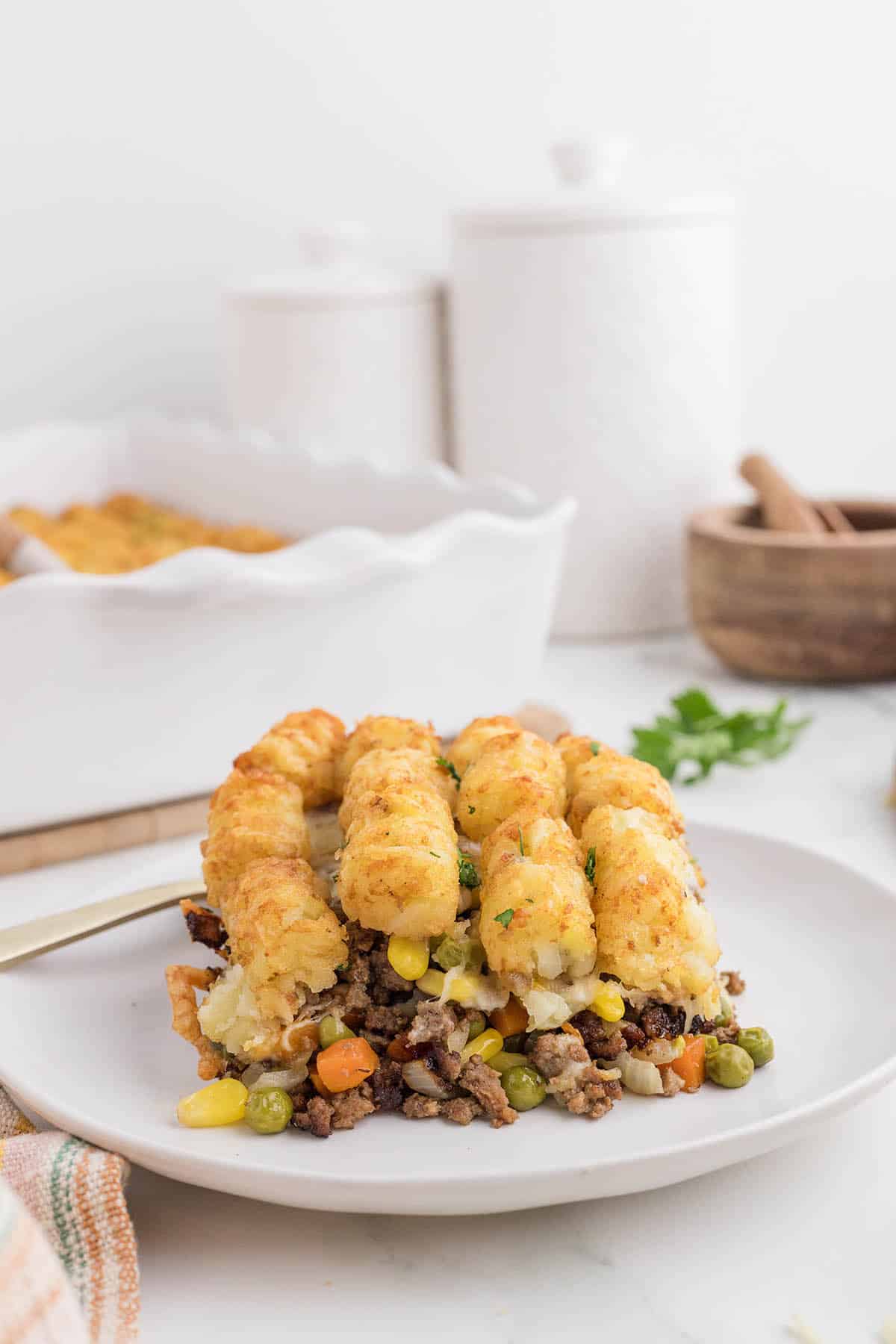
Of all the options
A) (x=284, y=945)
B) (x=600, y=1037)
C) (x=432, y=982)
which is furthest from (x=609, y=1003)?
(x=284, y=945)

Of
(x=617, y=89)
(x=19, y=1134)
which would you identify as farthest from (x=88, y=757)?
(x=617, y=89)

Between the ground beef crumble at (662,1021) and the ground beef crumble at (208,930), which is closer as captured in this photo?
the ground beef crumble at (662,1021)

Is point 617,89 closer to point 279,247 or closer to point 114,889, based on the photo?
point 279,247

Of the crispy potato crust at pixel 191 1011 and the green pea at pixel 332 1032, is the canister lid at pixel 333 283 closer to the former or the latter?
the crispy potato crust at pixel 191 1011

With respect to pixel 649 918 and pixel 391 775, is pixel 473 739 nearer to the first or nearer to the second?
pixel 391 775

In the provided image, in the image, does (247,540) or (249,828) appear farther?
(247,540)

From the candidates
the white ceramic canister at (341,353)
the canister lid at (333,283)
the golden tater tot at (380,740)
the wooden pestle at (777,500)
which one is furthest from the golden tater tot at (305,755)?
the canister lid at (333,283)

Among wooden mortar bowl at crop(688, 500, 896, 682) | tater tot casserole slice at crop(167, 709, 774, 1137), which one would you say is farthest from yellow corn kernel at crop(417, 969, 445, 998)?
wooden mortar bowl at crop(688, 500, 896, 682)
